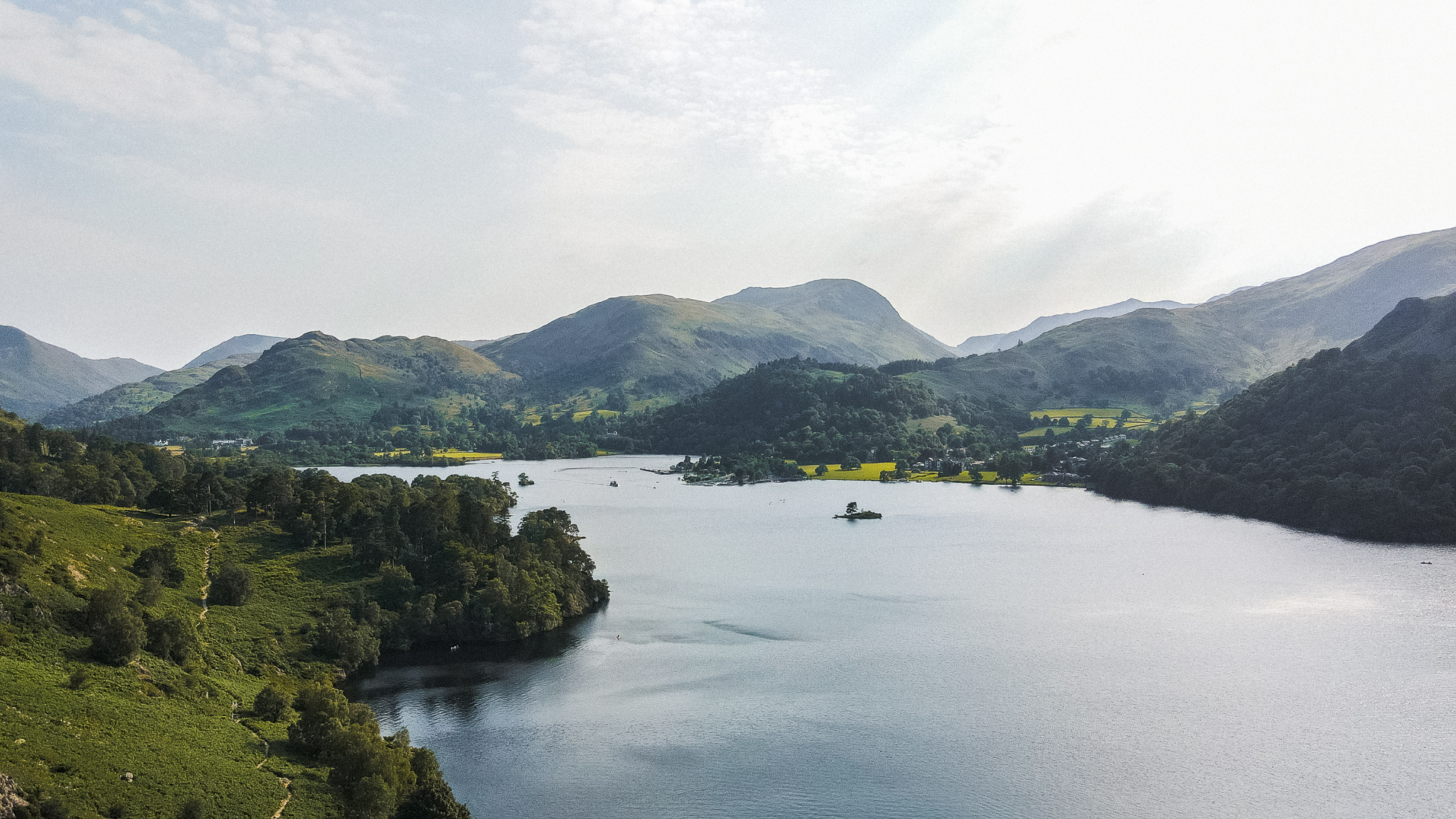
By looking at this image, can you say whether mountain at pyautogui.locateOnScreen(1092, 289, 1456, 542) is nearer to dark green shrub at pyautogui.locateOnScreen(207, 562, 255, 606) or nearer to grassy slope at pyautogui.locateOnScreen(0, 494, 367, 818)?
grassy slope at pyautogui.locateOnScreen(0, 494, 367, 818)

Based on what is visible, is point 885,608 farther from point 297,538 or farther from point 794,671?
point 297,538

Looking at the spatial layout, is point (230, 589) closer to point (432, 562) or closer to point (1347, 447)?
point (432, 562)

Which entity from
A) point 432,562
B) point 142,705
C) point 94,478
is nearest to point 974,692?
point 432,562

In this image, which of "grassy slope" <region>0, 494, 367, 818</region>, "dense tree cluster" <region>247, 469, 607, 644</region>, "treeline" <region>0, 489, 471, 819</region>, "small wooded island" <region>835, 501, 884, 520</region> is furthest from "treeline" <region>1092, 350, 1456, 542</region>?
"grassy slope" <region>0, 494, 367, 818</region>

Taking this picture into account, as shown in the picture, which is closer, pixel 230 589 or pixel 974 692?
pixel 974 692

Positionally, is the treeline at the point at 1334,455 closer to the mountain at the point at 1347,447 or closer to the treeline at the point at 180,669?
the mountain at the point at 1347,447

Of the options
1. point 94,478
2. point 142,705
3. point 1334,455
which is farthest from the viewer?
point 1334,455
